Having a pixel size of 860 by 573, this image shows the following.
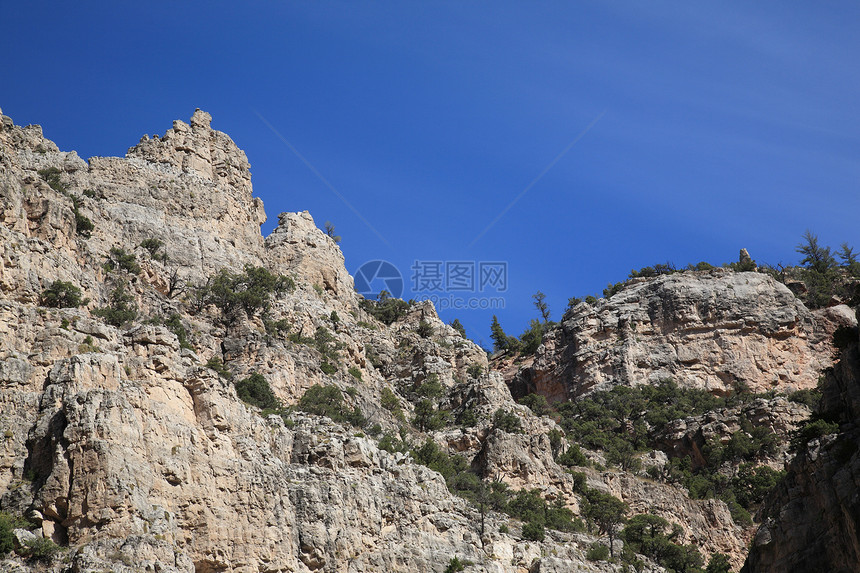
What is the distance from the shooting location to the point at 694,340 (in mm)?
110500

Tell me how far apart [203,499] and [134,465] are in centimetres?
444

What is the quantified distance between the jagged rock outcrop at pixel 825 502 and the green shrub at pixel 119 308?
3700 cm

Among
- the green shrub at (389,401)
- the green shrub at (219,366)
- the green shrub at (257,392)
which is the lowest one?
the green shrub at (257,392)

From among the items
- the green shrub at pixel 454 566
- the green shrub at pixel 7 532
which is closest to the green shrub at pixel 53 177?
the green shrub at pixel 7 532

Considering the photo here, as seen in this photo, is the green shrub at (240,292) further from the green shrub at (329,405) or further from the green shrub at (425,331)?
the green shrub at (425,331)

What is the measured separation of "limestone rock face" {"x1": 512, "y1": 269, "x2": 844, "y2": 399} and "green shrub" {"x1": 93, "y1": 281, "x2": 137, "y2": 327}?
5715cm

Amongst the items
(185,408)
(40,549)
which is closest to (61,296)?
(185,408)

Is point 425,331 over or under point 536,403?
over

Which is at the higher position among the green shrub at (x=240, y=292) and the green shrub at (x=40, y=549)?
the green shrub at (x=240, y=292)

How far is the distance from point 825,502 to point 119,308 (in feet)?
139

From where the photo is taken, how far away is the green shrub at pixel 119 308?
2316 inches

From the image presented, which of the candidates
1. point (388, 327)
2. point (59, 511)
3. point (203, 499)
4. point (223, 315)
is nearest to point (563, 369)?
point (388, 327)

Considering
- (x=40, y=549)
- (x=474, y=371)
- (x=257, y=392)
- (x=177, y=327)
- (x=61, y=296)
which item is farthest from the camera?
(x=474, y=371)

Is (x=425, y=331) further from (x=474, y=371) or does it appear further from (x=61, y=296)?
(x=61, y=296)
